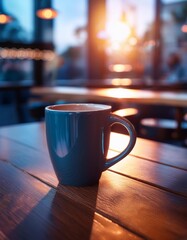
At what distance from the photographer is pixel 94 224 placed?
0.51 m

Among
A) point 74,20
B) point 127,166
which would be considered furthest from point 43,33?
point 127,166

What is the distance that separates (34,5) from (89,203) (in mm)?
5582

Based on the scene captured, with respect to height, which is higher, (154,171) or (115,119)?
(115,119)

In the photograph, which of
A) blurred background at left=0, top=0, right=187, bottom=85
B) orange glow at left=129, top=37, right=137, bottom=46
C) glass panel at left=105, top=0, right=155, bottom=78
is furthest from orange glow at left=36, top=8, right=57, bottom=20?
glass panel at left=105, top=0, right=155, bottom=78

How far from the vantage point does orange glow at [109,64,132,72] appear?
736 cm

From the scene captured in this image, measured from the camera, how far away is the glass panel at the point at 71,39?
639 centimetres

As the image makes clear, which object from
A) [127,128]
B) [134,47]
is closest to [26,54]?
[134,47]

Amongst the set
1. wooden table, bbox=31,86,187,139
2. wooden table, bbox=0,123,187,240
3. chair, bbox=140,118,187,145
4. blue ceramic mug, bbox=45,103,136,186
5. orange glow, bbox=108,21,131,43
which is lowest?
chair, bbox=140,118,187,145

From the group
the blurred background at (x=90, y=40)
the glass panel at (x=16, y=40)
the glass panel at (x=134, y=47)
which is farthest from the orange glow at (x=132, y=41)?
the glass panel at (x=16, y=40)

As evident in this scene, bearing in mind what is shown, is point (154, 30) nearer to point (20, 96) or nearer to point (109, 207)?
point (20, 96)

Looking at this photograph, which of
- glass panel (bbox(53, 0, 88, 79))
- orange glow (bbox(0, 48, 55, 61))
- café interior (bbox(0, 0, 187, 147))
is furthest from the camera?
glass panel (bbox(53, 0, 88, 79))

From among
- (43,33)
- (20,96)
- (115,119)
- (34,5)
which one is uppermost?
(34,5)

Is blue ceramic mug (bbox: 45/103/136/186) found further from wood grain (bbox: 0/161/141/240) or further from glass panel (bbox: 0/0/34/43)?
glass panel (bbox: 0/0/34/43)

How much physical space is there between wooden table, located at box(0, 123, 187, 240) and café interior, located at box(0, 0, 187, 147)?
85.1 inches
